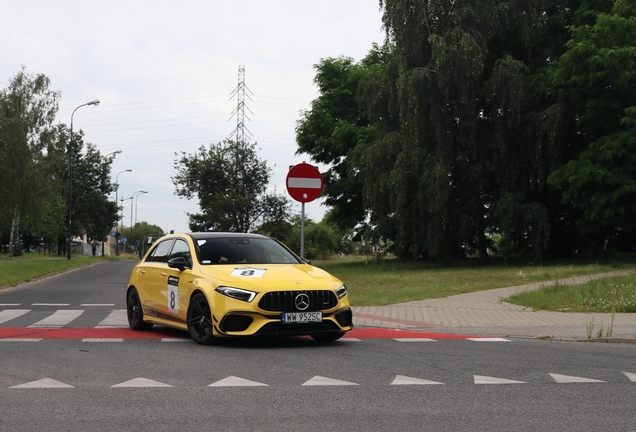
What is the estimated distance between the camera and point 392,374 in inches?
360

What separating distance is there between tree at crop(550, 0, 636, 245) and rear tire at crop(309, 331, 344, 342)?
2271cm

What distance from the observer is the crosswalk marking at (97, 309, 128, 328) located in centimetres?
1480

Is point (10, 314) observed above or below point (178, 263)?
below

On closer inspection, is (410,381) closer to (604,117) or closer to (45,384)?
(45,384)

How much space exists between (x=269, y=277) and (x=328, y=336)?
133 cm

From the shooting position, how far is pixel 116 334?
13.2m

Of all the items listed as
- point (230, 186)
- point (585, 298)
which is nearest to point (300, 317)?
point (585, 298)

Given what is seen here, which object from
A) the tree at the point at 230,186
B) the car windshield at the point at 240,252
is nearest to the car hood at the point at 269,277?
the car windshield at the point at 240,252

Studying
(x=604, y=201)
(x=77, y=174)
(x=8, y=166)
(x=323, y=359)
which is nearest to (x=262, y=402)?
(x=323, y=359)

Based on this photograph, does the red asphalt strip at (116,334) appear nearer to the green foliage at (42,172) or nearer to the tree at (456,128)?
the tree at (456,128)

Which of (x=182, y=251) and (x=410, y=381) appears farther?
(x=182, y=251)

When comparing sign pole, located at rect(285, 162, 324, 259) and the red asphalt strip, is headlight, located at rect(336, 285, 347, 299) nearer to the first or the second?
the red asphalt strip

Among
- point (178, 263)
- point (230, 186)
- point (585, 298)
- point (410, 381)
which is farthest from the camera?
point (230, 186)

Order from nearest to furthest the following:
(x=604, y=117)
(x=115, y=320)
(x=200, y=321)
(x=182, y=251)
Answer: (x=200, y=321), (x=182, y=251), (x=115, y=320), (x=604, y=117)
